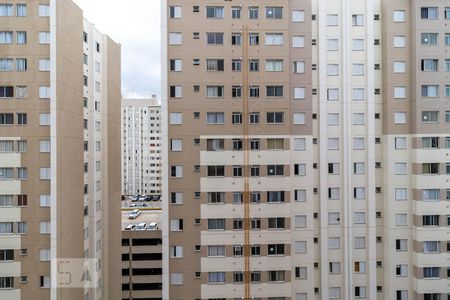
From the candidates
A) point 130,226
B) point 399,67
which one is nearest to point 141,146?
point 130,226

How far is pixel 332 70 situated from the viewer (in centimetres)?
2356

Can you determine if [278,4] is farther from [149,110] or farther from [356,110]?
[149,110]

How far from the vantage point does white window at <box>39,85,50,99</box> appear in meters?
20.7

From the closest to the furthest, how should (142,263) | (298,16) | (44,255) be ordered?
(44,255)
(298,16)
(142,263)

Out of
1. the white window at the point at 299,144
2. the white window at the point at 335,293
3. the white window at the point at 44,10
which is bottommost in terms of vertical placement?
the white window at the point at 335,293

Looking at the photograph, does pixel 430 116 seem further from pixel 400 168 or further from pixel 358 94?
pixel 358 94

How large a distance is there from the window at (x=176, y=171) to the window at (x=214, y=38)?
7.93 m

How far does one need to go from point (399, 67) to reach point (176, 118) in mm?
14579

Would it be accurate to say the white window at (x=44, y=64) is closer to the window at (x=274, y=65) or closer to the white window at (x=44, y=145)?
the white window at (x=44, y=145)

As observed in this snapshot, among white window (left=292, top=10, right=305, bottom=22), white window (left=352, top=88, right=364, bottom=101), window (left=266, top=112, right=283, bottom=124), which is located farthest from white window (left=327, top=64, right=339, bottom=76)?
window (left=266, top=112, right=283, bottom=124)

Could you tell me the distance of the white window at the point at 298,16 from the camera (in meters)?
23.1

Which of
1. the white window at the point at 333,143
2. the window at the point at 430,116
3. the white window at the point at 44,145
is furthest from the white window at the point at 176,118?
the window at the point at 430,116

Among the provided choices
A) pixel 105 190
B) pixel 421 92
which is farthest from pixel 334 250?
pixel 105 190

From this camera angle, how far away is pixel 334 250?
23625mm
